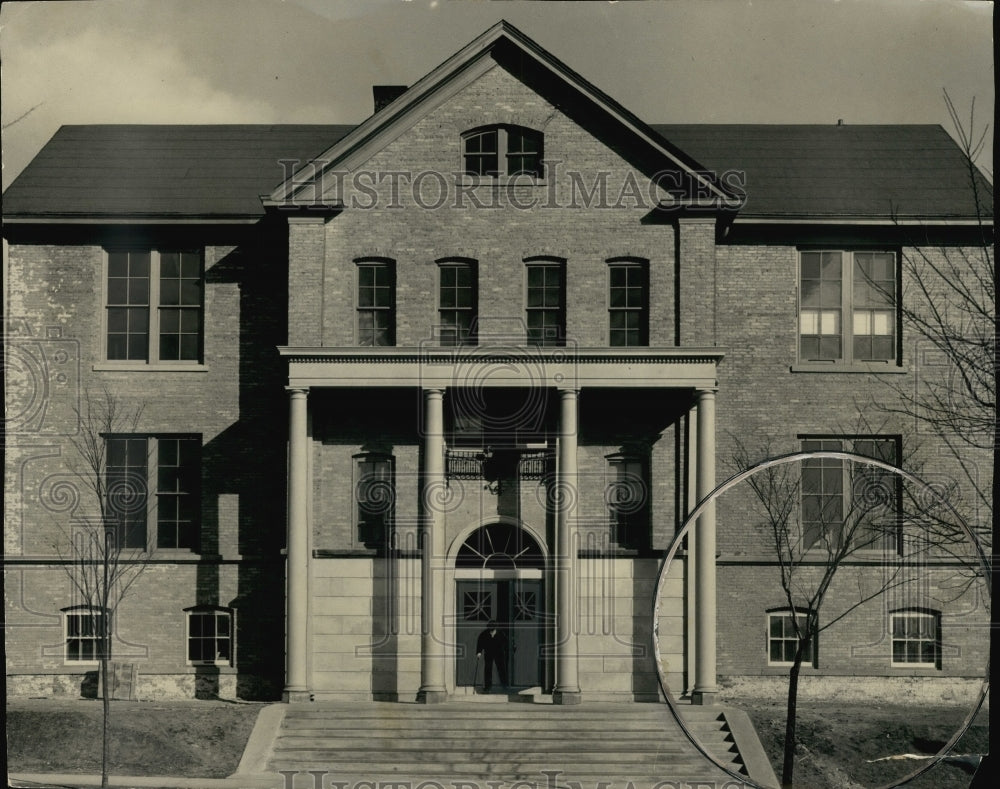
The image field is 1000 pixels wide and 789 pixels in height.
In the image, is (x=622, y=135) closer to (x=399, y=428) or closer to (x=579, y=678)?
(x=399, y=428)

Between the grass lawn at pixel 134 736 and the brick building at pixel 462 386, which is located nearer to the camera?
the grass lawn at pixel 134 736

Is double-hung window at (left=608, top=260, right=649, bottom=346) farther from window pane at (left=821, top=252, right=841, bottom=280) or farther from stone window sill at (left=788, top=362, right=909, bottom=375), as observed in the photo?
window pane at (left=821, top=252, right=841, bottom=280)

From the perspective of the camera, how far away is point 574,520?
2330 cm

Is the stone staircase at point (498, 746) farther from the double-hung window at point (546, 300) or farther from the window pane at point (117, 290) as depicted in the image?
the window pane at point (117, 290)

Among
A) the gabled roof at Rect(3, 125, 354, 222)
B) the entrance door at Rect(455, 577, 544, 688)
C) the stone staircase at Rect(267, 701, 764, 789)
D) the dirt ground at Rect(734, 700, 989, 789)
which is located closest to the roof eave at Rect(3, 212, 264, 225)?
the gabled roof at Rect(3, 125, 354, 222)

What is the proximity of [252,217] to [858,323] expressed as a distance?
40.1 ft

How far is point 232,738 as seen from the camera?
2173cm

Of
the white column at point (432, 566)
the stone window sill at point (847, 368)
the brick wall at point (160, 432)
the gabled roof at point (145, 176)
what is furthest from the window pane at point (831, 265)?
the brick wall at point (160, 432)

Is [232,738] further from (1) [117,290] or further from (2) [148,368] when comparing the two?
(1) [117,290]

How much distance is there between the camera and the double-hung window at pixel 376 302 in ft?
78.0

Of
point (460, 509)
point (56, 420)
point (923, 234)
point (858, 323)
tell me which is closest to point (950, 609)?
point (858, 323)

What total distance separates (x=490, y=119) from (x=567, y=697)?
1093 centimetres

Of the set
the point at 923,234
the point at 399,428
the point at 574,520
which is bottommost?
the point at 574,520

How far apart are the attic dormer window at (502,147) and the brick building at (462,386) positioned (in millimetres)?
55
